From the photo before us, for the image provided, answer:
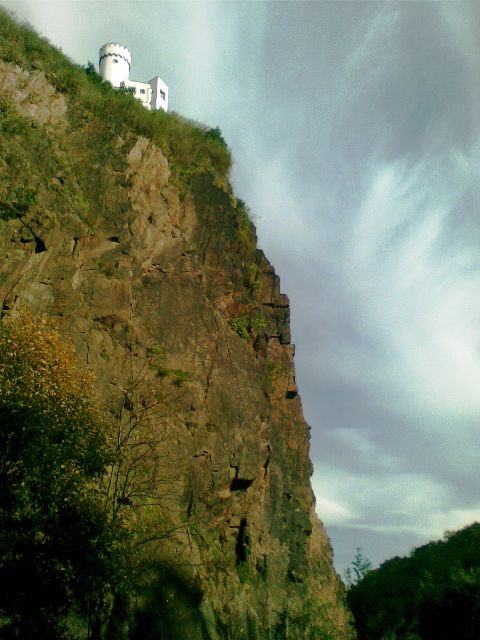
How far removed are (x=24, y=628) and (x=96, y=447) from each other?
5.00 metres

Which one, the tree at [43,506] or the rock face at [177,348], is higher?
the rock face at [177,348]

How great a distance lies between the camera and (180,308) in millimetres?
30875

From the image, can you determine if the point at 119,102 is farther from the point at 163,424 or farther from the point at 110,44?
the point at 110,44

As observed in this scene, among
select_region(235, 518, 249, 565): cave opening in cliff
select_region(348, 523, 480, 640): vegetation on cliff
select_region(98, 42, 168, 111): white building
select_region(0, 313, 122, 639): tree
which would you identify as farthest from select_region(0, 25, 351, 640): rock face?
select_region(98, 42, 168, 111): white building

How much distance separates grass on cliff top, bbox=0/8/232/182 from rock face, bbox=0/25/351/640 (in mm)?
633

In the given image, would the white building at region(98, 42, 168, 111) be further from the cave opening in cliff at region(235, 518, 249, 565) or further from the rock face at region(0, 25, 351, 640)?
the cave opening in cliff at region(235, 518, 249, 565)

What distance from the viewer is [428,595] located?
2073 inches

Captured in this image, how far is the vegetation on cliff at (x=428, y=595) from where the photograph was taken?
156ft

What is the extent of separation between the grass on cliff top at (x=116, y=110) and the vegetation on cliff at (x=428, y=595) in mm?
30868

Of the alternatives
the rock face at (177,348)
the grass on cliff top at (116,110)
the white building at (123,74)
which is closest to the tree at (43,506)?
the rock face at (177,348)

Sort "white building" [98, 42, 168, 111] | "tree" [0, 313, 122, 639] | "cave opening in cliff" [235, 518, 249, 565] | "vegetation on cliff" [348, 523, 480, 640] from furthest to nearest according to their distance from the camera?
"white building" [98, 42, 168, 111] → "vegetation on cliff" [348, 523, 480, 640] → "cave opening in cliff" [235, 518, 249, 565] → "tree" [0, 313, 122, 639]

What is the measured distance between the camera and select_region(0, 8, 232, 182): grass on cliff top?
31.8 metres

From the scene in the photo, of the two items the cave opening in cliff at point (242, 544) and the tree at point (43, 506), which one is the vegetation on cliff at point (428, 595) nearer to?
the cave opening in cliff at point (242, 544)

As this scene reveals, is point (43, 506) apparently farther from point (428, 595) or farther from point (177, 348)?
point (428, 595)
